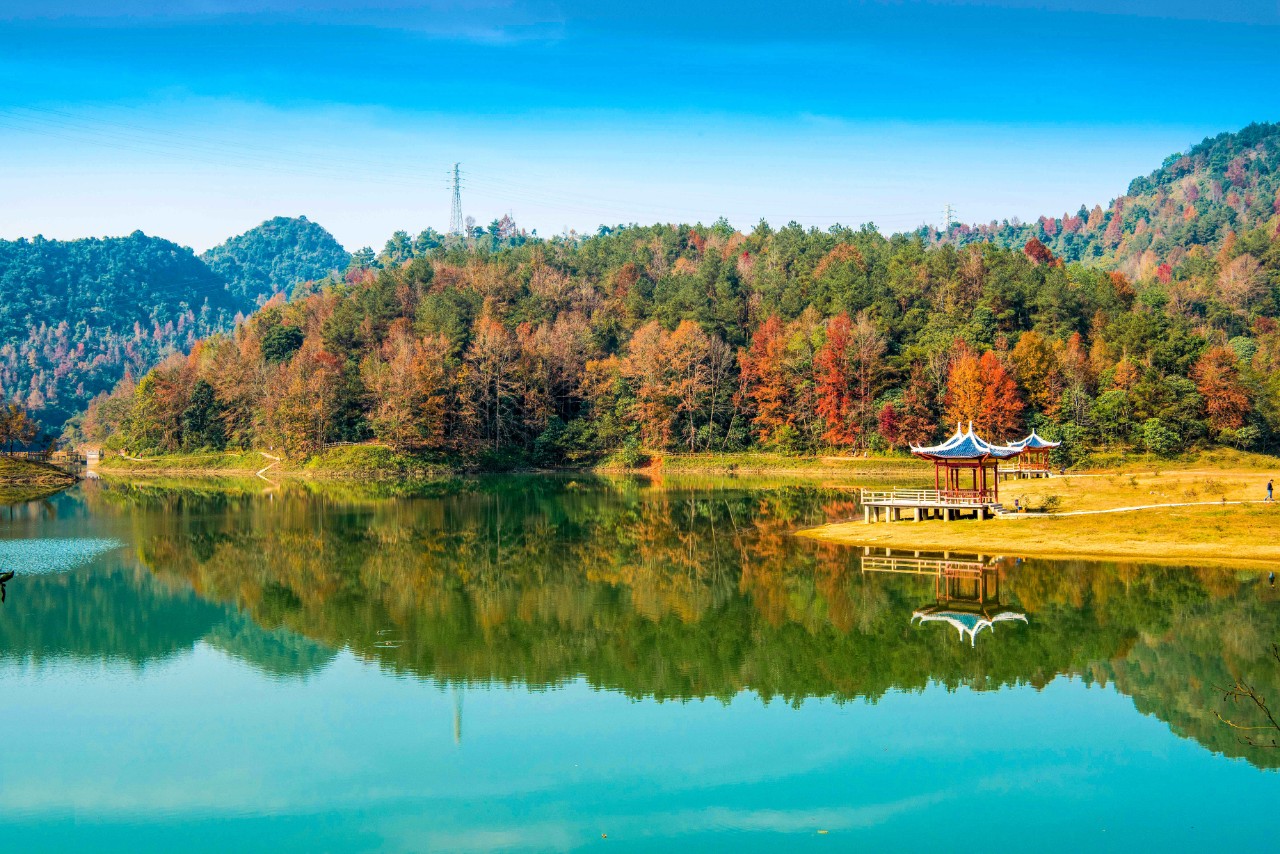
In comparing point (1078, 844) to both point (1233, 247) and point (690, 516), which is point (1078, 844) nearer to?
point (690, 516)

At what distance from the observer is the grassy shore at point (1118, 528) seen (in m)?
35.8

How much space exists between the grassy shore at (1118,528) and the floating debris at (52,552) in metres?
28.9

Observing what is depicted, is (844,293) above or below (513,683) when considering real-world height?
above

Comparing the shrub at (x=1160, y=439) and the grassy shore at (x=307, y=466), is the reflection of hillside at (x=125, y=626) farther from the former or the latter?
the shrub at (x=1160, y=439)

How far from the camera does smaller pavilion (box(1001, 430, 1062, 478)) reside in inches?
1948

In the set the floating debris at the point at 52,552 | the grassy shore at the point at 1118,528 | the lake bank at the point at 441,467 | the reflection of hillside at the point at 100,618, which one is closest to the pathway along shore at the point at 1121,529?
the grassy shore at the point at 1118,528

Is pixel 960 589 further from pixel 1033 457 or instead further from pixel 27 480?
pixel 27 480

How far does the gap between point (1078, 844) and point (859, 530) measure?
28.4 meters

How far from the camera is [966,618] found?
28.5 metres

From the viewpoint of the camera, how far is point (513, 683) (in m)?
23.3

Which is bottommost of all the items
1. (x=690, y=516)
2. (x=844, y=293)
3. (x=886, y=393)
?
(x=690, y=516)

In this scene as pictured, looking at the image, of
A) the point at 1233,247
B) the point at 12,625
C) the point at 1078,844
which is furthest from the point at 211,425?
the point at 1233,247

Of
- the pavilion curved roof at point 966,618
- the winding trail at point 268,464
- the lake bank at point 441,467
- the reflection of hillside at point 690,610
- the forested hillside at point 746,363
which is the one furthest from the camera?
the winding trail at point 268,464

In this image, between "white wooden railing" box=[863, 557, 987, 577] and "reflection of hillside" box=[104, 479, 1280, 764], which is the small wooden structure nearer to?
"reflection of hillside" box=[104, 479, 1280, 764]
